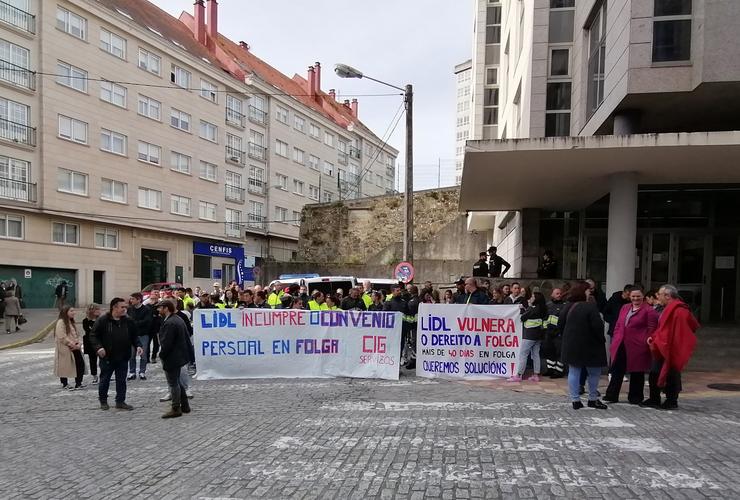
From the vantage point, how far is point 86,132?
34.0 meters

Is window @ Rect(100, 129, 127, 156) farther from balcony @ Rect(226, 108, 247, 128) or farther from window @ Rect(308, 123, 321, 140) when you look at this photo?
window @ Rect(308, 123, 321, 140)

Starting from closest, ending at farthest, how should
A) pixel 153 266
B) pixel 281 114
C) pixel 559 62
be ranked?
pixel 559 62, pixel 153 266, pixel 281 114

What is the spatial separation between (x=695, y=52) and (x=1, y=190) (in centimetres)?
3152

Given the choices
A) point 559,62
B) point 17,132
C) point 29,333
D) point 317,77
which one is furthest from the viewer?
point 317,77

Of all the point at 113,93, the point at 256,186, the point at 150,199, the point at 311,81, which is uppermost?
the point at 311,81

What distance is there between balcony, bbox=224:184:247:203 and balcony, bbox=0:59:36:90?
711 inches

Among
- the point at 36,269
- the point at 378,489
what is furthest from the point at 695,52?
the point at 36,269

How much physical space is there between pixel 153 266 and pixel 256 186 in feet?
51.3

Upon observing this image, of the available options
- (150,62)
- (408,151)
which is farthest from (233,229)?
(408,151)

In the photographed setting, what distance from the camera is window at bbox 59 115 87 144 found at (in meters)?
32.5

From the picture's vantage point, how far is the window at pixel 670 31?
1162cm

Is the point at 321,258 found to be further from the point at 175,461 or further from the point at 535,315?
Result: the point at 175,461

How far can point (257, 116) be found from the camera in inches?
2084

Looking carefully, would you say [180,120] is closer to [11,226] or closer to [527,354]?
[11,226]
